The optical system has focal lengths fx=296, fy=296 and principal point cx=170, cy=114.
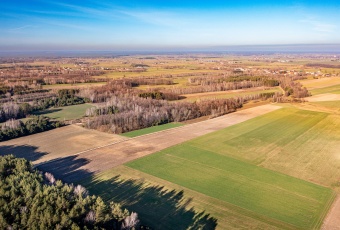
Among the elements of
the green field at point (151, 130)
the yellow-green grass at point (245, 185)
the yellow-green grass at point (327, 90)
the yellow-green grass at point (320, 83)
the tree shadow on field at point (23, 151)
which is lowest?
the yellow-green grass at point (245, 185)

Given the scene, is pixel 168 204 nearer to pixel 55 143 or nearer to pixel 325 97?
pixel 55 143

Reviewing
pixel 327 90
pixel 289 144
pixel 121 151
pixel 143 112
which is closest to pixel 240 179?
pixel 289 144

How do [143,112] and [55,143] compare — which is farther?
[143,112]

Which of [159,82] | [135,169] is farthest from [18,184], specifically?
[159,82]

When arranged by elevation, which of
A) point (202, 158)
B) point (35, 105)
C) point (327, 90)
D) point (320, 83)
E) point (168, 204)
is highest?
point (35, 105)

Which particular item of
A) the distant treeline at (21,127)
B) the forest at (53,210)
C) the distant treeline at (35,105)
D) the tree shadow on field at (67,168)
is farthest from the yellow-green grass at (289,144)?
the distant treeline at (35,105)

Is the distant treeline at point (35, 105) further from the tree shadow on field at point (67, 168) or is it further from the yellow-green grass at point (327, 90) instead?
the yellow-green grass at point (327, 90)

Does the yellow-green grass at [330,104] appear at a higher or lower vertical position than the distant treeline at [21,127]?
lower
